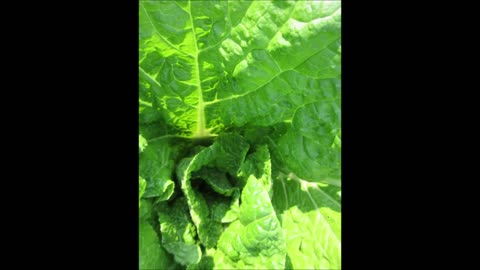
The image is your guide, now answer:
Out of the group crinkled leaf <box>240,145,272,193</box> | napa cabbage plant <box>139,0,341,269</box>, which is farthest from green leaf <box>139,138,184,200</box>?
crinkled leaf <box>240,145,272,193</box>

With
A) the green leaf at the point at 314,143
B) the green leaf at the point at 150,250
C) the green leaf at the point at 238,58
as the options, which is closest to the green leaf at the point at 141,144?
the green leaf at the point at 238,58

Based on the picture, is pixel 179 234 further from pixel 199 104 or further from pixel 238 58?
pixel 238 58

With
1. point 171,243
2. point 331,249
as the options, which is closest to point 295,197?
point 331,249

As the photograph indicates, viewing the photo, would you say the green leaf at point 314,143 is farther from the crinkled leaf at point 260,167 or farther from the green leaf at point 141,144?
the green leaf at point 141,144

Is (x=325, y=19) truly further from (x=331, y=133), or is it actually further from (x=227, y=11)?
(x=331, y=133)

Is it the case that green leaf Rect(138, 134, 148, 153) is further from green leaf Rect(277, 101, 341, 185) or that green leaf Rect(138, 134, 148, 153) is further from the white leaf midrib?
green leaf Rect(277, 101, 341, 185)

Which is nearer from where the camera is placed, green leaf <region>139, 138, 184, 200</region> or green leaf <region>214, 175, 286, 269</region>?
green leaf <region>214, 175, 286, 269</region>

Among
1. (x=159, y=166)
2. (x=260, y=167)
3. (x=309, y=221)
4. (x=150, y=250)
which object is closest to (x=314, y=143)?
(x=260, y=167)
